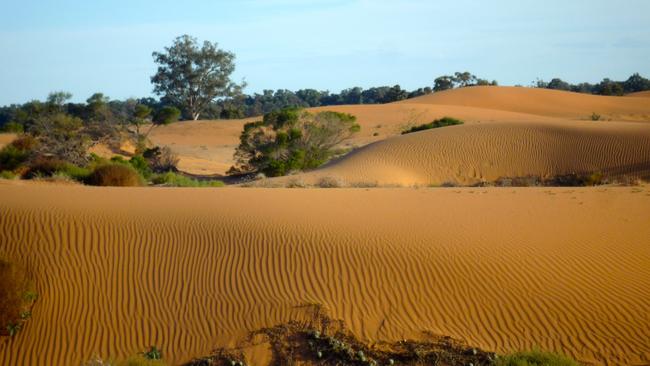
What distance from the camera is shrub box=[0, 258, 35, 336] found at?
8.71 metres

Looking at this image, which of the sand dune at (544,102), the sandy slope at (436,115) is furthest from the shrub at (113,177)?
the sand dune at (544,102)

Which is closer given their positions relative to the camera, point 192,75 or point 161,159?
point 161,159

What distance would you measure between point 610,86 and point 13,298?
84147mm

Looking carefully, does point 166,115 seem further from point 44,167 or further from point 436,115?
point 436,115

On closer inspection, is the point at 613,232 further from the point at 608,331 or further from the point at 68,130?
the point at 68,130

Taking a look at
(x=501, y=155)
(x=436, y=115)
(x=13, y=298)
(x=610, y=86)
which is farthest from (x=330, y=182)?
(x=610, y=86)

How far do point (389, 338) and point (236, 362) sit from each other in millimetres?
1911

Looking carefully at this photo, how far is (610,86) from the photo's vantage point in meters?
81.6

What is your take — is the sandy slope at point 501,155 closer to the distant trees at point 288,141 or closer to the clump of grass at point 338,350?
the distant trees at point 288,141

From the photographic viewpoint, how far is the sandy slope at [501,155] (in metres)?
23.7

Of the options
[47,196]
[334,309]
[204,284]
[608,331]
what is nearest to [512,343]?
[608,331]

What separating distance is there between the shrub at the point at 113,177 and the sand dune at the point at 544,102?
4280 cm

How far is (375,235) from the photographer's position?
10.9m

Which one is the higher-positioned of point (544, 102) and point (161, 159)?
point (544, 102)
